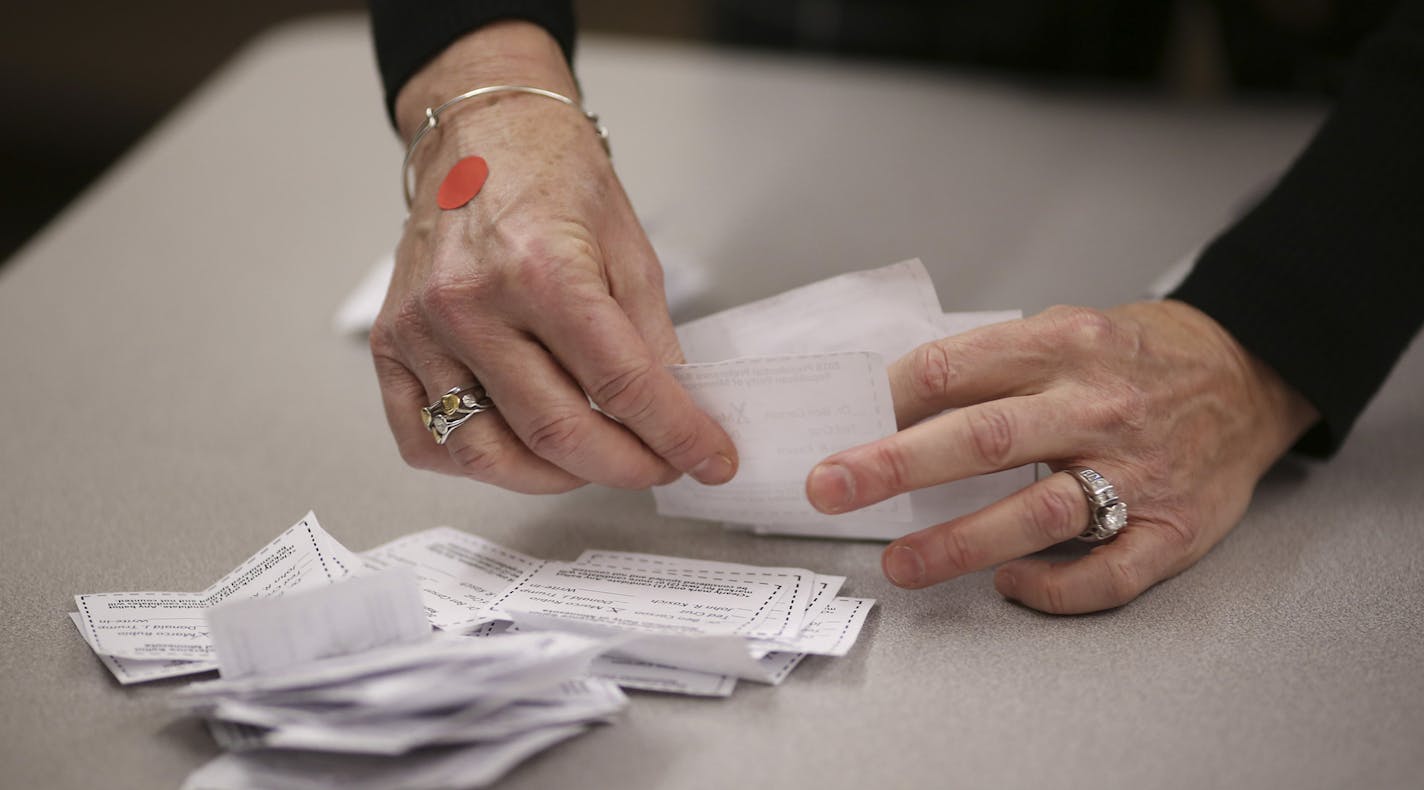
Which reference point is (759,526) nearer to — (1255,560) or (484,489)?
(484,489)

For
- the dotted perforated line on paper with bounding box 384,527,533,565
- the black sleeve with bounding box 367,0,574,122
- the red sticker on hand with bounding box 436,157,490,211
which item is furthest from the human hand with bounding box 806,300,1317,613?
the black sleeve with bounding box 367,0,574,122

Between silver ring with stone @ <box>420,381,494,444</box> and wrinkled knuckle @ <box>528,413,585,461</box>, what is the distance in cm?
5

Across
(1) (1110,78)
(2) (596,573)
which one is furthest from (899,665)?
(1) (1110,78)

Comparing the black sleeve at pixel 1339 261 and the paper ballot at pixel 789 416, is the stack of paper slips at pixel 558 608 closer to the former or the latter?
the paper ballot at pixel 789 416

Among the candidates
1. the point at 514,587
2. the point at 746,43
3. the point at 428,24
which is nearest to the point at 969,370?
the point at 514,587

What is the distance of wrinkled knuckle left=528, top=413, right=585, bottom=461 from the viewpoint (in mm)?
779

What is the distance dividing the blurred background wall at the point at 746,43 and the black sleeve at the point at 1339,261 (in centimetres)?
52

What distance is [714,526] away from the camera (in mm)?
880

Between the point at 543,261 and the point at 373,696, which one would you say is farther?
the point at 543,261

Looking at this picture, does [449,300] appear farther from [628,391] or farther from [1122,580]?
[1122,580]

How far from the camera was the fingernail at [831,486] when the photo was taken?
75 cm

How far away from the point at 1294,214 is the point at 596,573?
1.99ft

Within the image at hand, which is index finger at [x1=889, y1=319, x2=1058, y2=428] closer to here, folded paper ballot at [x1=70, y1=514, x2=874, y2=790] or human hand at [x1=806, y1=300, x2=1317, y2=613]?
human hand at [x1=806, y1=300, x2=1317, y2=613]

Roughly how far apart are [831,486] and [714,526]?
16 centimetres
